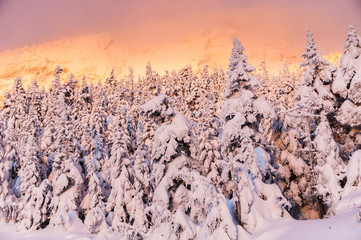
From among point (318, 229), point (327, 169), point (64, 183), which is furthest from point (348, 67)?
point (64, 183)

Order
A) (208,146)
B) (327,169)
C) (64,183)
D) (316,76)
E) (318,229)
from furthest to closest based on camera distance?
(64,183), (208,146), (316,76), (327,169), (318,229)

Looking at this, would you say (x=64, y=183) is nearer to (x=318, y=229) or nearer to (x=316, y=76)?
(x=316, y=76)

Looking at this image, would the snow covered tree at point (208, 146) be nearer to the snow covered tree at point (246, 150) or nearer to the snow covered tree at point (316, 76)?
the snow covered tree at point (246, 150)

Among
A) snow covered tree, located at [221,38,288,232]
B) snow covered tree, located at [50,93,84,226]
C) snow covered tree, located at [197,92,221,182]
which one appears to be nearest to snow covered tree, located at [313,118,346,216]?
snow covered tree, located at [221,38,288,232]

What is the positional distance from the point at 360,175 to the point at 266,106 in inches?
278

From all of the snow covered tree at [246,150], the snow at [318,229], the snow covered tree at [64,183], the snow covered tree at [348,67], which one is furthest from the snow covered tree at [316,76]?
the snow covered tree at [64,183]

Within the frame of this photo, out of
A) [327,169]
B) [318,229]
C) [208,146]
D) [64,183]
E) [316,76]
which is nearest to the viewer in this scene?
[318,229]

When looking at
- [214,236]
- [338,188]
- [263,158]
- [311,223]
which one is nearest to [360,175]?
[338,188]

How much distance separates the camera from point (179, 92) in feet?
261

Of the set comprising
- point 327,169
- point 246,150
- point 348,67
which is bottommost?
point 327,169

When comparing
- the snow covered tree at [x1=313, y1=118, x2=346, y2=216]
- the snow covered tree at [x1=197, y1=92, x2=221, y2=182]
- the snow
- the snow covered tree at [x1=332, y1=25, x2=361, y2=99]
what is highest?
the snow covered tree at [x1=332, y1=25, x2=361, y2=99]

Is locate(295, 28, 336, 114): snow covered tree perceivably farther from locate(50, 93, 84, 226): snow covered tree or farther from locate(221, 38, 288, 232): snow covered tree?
locate(50, 93, 84, 226): snow covered tree

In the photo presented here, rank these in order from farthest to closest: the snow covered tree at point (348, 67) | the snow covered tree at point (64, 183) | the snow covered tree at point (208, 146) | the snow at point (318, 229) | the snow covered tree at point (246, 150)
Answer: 1. the snow covered tree at point (64, 183)
2. the snow covered tree at point (208, 146)
3. the snow covered tree at point (348, 67)
4. the snow covered tree at point (246, 150)
5. the snow at point (318, 229)

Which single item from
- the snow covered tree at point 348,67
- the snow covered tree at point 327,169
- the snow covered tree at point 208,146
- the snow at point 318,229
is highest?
the snow covered tree at point 348,67
